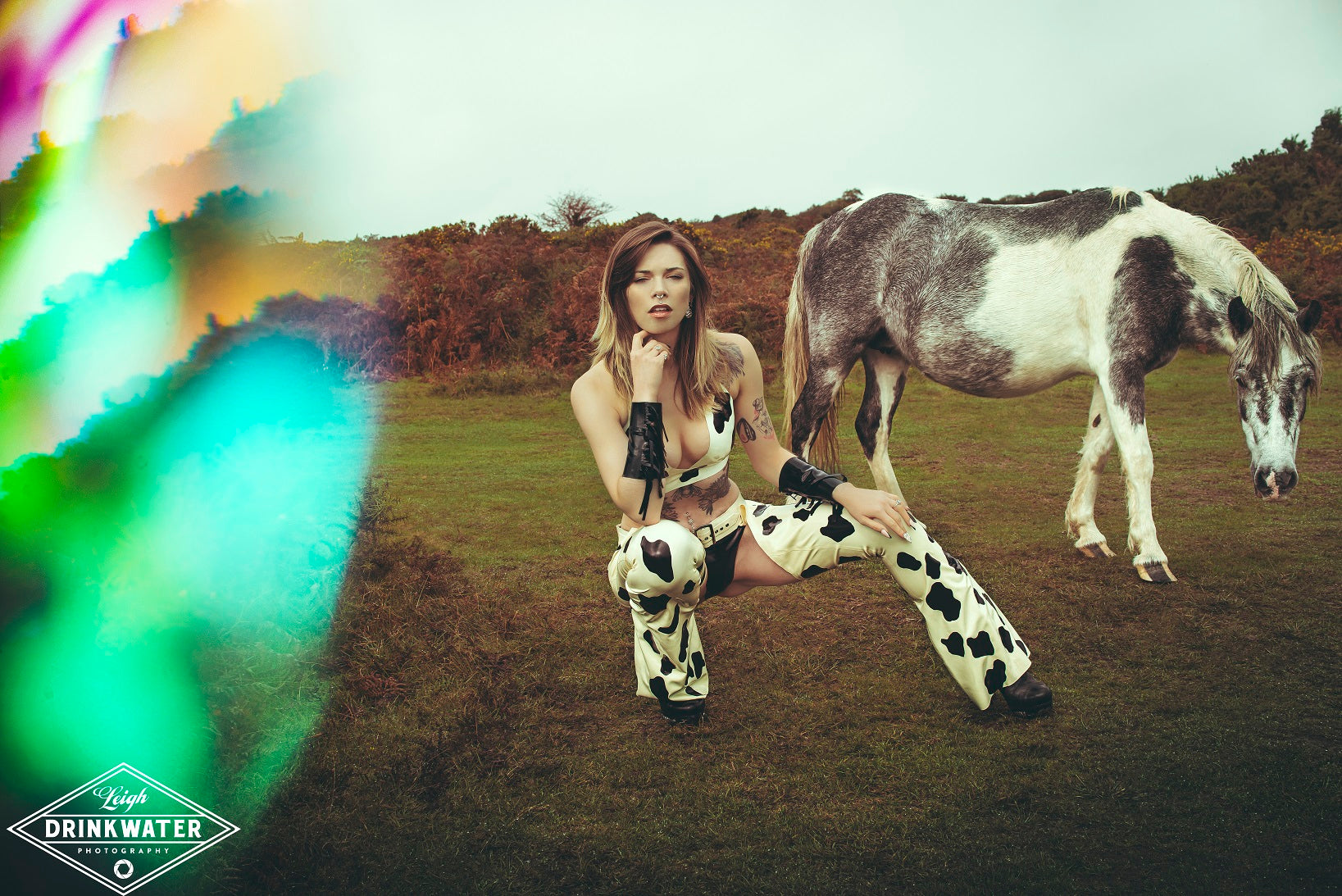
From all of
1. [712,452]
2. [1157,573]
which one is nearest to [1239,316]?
[1157,573]

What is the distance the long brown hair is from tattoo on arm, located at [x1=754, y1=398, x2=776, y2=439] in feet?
0.68

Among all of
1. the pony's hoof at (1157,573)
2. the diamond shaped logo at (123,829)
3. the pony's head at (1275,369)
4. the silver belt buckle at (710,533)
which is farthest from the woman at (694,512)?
the pony's head at (1275,369)

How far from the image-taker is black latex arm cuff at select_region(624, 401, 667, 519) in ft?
8.92

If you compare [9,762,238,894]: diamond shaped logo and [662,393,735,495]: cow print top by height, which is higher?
[662,393,735,495]: cow print top

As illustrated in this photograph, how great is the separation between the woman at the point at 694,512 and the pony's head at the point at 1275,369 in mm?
2251

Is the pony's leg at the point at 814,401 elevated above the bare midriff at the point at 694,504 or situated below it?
above

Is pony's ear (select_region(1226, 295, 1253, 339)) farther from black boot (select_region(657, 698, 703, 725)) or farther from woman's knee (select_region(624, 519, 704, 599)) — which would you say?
black boot (select_region(657, 698, 703, 725))

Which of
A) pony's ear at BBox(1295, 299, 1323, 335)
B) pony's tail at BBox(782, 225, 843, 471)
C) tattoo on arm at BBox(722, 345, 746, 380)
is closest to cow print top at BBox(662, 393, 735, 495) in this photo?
tattoo on arm at BBox(722, 345, 746, 380)

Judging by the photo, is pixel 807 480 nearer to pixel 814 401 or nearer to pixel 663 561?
pixel 663 561

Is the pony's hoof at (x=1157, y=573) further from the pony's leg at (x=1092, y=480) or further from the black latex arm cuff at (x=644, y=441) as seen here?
the black latex arm cuff at (x=644, y=441)

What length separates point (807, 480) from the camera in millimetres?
3059

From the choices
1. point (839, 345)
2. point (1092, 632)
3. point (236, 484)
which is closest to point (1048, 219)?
point (839, 345)

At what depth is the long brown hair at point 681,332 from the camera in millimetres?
2984

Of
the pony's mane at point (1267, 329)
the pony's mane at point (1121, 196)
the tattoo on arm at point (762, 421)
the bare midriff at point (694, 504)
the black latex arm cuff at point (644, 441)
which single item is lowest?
the bare midriff at point (694, 504)
